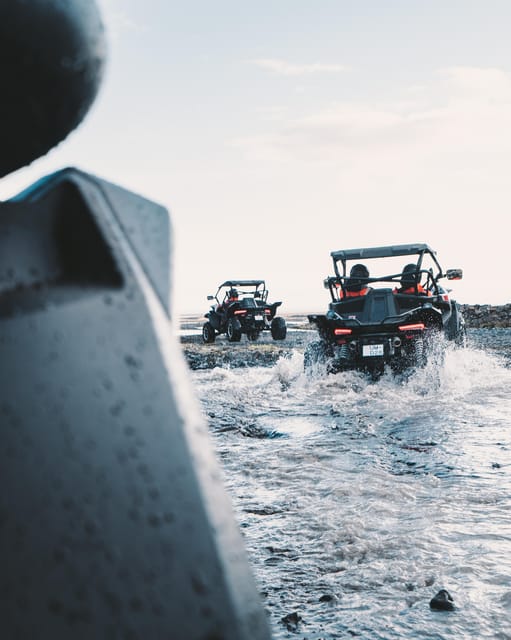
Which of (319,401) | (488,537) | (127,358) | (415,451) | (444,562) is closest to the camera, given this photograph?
(127,358)

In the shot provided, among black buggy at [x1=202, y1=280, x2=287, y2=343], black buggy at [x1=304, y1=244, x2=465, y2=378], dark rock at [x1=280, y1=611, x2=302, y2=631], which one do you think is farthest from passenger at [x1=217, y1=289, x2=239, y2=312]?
dark rock at [x1=280, y1=611, x2=302, y2=631]

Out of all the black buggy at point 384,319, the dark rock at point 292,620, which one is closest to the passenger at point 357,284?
the black buggy at point 384,319

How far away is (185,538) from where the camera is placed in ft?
1.77

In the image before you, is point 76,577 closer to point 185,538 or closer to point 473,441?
point 185,538

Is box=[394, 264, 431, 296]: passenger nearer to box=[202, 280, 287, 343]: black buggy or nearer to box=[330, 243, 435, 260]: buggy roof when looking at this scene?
box=[330, 243, 435, 260]: buggy roof

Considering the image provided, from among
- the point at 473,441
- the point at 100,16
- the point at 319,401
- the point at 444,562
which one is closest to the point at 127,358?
the point at 100,16

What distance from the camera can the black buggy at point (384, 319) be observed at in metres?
8.41

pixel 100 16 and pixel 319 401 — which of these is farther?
pixel 319 401

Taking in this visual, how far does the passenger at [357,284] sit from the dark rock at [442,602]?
8024 mm

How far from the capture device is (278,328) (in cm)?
2008

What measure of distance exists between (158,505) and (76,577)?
9cm

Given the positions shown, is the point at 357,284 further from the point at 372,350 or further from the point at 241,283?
the point at 241,283

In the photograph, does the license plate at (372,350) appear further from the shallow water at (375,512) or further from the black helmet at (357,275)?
the black helmet at (357,275)

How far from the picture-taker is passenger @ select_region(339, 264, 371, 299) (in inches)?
397
